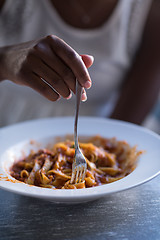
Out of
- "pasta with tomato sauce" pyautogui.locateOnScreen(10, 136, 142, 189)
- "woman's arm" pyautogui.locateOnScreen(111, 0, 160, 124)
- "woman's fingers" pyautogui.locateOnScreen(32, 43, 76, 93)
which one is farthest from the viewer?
"woman's arm" pyautogui.locateOnScreen(111, 0, 160, 124)

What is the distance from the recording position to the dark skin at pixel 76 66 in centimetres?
102

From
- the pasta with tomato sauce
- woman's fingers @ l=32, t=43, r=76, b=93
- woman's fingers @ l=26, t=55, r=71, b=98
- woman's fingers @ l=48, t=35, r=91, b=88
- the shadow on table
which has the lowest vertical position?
the pasta with tomato sauce

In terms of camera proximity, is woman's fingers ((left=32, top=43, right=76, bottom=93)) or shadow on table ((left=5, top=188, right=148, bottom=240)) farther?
woman's fingers ((left=32, top=43, right=76, bottom=93))

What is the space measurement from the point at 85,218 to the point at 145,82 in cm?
168

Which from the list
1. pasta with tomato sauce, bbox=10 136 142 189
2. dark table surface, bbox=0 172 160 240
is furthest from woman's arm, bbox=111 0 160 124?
dark table surface, bbox=0 172 160 240

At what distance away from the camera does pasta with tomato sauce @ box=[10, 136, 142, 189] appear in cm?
124

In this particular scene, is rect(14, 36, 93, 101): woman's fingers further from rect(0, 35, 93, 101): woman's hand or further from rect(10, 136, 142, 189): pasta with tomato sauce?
rect(10, 136, 142, 189): pasta with tomato sauce

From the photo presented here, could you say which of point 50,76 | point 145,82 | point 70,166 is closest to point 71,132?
point 70,166

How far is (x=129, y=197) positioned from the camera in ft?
3.71

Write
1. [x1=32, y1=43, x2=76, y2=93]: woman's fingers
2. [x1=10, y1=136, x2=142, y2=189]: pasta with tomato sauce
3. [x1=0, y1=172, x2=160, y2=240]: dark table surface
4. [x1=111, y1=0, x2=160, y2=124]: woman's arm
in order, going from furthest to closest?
[x1=111, y1=0, x2=160, y2=124]: woman's arm, [x1=10, y1=136, x2=142, y2=189]: pasta with tomato sauce, [x1=32, y1=43, x2=76, y2=93]: woman's fingers, [x1=0, y1=172, x2=160, y2=240]: dark table surface

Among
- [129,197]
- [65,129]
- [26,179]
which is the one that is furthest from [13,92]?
[129,197]

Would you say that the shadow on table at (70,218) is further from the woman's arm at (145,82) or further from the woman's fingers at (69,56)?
the woman's arm at (145,82)

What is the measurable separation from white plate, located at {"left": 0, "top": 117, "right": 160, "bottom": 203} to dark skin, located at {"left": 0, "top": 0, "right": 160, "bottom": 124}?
0.38m

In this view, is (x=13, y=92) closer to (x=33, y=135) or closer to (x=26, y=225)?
(x=33, y=135)
